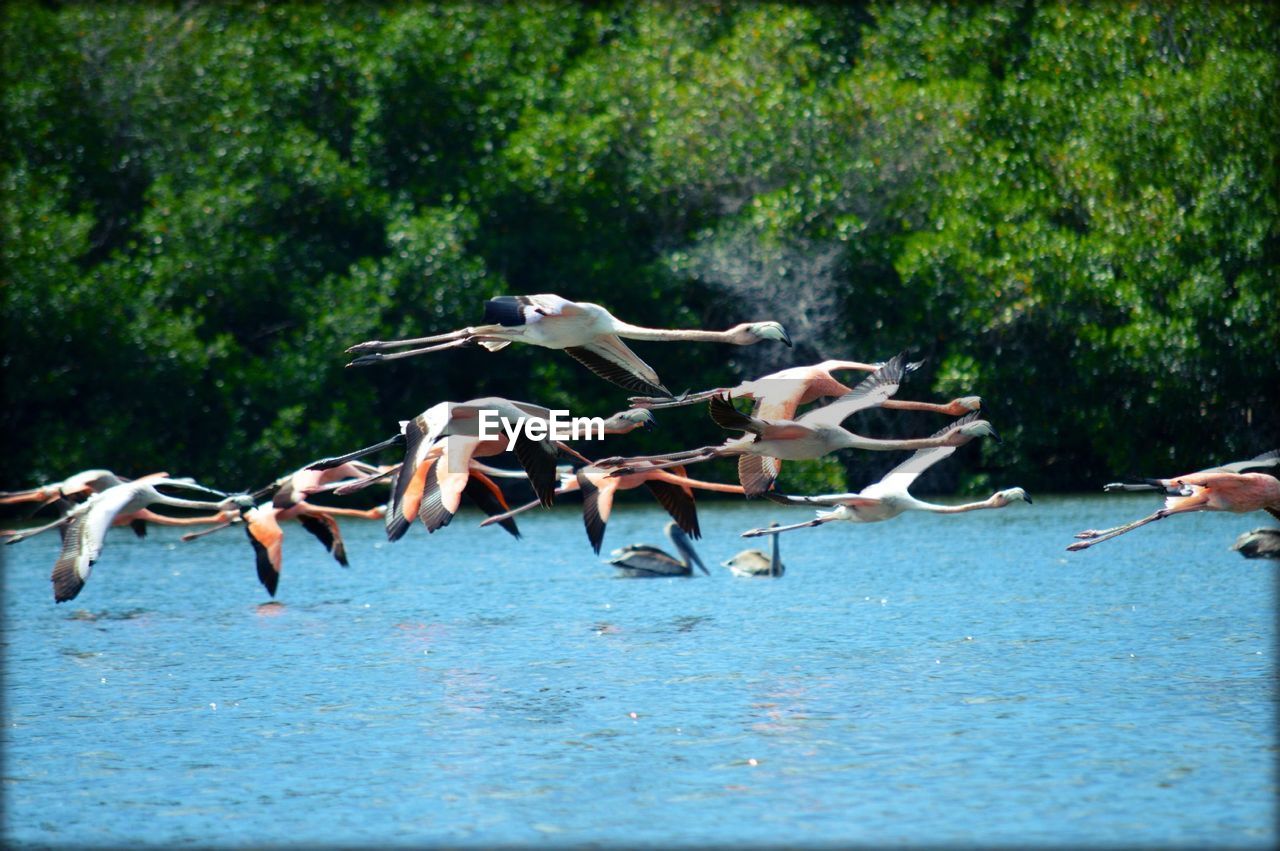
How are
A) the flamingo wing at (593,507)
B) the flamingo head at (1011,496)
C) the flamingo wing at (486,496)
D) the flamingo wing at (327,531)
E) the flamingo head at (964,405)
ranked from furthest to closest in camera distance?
the flamingo wing at (327,531) → the flamingo wing at (486,496) → the flamingo wing at (593,507) → the flamingo head at (1011,496) → the flamingo head at (964,405)

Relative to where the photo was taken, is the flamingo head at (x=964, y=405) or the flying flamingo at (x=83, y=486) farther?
the flying flamingo at (x=83, y=486)

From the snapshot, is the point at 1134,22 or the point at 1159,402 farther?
the point at 1134,22

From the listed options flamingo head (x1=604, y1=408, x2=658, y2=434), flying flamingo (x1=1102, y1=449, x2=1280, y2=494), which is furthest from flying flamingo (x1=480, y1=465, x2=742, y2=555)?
flying flamingo (x1=1102, y1=449, x2=1280, y2=494)

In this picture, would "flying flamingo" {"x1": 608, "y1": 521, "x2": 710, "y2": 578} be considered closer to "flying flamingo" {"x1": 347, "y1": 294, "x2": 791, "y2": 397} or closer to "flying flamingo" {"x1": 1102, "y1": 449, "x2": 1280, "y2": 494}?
"flying flamingo" {"x1": 1102, "y1": 449, "x2": 1280, "y2": 494}

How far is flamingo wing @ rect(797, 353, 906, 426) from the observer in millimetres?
9953

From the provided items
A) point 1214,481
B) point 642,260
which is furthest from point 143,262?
point 1214,481

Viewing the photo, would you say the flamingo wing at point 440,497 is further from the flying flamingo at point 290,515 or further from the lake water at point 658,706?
the flying flamingo at point 290,515

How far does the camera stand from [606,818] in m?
8.79

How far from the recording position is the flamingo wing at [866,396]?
32.7 feet

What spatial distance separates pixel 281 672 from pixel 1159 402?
18.7 m

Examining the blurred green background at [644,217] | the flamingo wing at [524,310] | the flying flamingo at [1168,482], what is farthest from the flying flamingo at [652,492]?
the blurred green background at [644,217]

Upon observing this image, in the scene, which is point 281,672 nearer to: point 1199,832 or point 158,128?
point 1199,832

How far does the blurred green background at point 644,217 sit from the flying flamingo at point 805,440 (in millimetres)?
18280

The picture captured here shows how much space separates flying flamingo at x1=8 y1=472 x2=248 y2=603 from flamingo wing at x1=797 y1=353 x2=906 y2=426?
20.1 feet
